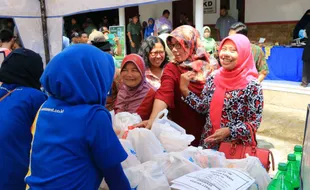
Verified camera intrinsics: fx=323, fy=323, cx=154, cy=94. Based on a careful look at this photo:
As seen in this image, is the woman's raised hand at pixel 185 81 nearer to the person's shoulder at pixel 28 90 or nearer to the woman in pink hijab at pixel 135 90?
the woman in pink hijab at pixel 135 90

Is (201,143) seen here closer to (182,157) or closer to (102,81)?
(182,157)

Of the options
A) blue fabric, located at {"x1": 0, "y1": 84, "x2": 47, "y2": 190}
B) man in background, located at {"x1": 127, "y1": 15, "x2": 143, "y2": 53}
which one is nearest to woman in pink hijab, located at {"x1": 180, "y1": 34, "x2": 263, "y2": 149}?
blue fabric, located at {"x1": 0, "y1": 84, "x2": 47, "y2": 190}

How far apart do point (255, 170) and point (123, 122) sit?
73cm

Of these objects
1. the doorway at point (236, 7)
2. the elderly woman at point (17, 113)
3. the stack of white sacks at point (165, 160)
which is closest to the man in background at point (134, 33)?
the doorway at point (236, 7)

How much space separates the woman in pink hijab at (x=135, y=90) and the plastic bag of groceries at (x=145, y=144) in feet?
2.10

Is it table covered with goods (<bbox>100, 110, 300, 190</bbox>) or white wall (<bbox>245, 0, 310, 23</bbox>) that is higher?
white wall (<bbox>245, 0, 310, 23</bbox>)

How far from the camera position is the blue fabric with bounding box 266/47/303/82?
21.3 ft

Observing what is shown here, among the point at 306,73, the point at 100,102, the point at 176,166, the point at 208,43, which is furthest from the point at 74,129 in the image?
the point at 208,43

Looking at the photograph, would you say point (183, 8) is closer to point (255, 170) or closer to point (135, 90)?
point (135, 90)

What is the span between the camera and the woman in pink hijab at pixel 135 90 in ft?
7.06

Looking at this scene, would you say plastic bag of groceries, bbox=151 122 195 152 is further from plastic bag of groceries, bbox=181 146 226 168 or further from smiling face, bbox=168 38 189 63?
smiling face, bbox=168 38 189 63

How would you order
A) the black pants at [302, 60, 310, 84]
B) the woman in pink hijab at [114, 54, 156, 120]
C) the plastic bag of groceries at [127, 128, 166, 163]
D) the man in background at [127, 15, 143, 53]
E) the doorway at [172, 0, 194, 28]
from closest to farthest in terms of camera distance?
the plastic bag of groceries at [127, 128, 166, 163] → the woman in pink hijab at [114, 54, 156, 120] → the black pants at [302, 60, 310, 84] → the man in background at [127, 15, 143, 53] → the doorway at [172, 0, 194, 28]

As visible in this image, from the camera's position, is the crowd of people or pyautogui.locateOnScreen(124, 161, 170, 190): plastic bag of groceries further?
pyautogui.locateOnScreen(124, 161, 170, 190): plastic bag of groceries

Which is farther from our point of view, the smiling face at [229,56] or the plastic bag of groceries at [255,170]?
the smiling face at [229,56]
